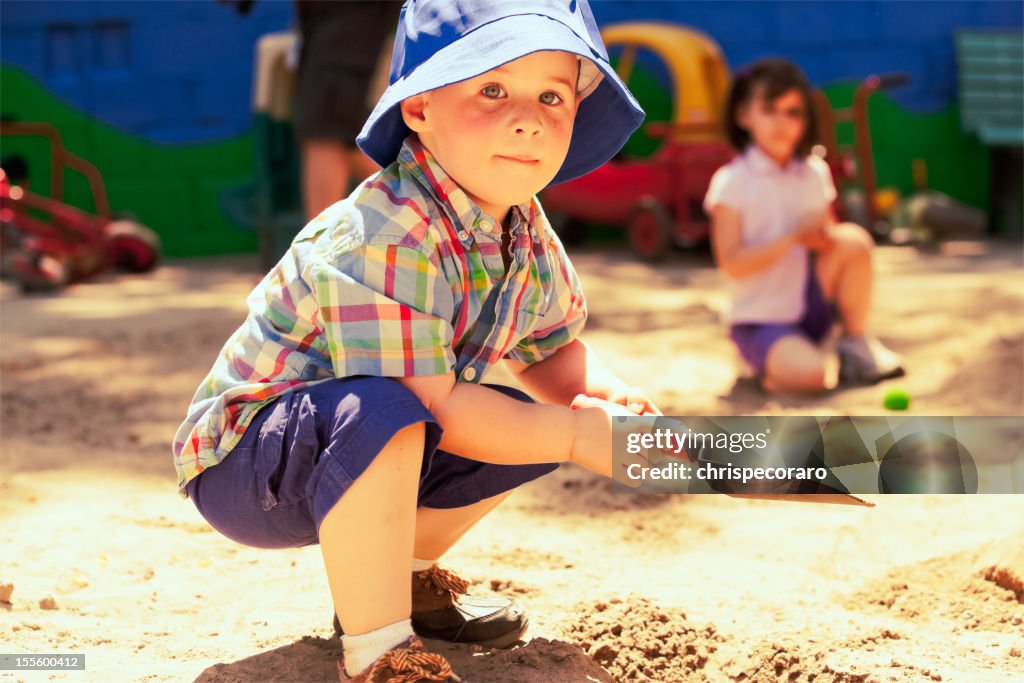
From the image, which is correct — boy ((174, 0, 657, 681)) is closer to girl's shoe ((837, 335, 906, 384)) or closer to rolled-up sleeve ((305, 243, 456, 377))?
rolled-up sleeve ((305, 243, 456, 377))

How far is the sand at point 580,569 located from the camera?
1.59 m

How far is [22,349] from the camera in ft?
11.6

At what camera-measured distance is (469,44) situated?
143 centimetres

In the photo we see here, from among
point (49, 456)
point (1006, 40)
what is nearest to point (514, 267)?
point (49, 456)

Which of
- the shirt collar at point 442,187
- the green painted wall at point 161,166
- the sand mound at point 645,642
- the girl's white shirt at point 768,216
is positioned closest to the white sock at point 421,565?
the sand mound at point 645,642

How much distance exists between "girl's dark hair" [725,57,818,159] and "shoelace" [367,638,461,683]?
7.44 feet

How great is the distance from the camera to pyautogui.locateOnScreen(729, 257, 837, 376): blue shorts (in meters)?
3.22

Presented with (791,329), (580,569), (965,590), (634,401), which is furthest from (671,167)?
(634,401)

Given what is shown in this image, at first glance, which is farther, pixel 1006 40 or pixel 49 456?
pixel 1006 40

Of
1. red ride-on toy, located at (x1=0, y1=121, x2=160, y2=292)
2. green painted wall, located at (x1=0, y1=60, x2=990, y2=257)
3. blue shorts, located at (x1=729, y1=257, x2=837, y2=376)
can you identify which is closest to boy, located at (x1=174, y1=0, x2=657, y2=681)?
blue shorts, located at (x1=729, y1=257, x2=837, y2=376)

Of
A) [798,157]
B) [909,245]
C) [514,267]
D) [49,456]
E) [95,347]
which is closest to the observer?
[514,267]

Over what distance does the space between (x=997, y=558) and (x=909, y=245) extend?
14.8ft

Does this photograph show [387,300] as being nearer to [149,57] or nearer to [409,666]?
[409,666]

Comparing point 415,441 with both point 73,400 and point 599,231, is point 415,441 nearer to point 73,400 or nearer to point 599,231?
point 73,400
